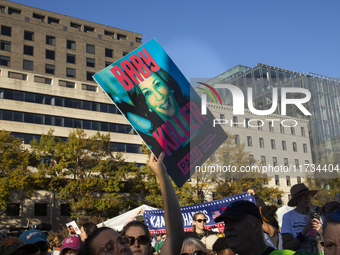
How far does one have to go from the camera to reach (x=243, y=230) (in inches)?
103

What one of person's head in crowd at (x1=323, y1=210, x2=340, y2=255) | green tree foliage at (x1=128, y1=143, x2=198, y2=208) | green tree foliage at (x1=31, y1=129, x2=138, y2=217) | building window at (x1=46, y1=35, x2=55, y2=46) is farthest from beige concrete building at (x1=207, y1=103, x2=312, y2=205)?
person's head in crowd at (x1=323, y1=210, x2=340, y2=255)

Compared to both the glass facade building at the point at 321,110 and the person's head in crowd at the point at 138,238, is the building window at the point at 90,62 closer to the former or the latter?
the glass facade building at the point at 321,110

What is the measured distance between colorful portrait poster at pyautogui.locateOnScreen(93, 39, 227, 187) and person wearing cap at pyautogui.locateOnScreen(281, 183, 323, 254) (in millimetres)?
1300

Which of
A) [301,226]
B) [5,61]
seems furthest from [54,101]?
[301,226]

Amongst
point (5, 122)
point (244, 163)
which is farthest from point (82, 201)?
point (244, 163)

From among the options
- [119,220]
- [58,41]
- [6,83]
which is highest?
[58,41]

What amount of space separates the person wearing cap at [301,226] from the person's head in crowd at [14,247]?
2.61 metres

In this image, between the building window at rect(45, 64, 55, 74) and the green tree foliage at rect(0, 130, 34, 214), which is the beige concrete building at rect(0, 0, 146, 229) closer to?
the building window at rect(45, 64, 55, 74)

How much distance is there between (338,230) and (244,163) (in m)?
35.7

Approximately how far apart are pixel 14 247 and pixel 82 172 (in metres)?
33.3

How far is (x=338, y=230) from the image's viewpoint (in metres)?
1.92

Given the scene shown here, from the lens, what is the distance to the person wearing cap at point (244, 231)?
8.51 ft

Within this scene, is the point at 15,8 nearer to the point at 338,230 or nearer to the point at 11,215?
the point at 11,215

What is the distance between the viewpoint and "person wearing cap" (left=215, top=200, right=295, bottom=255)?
2.59 meters
